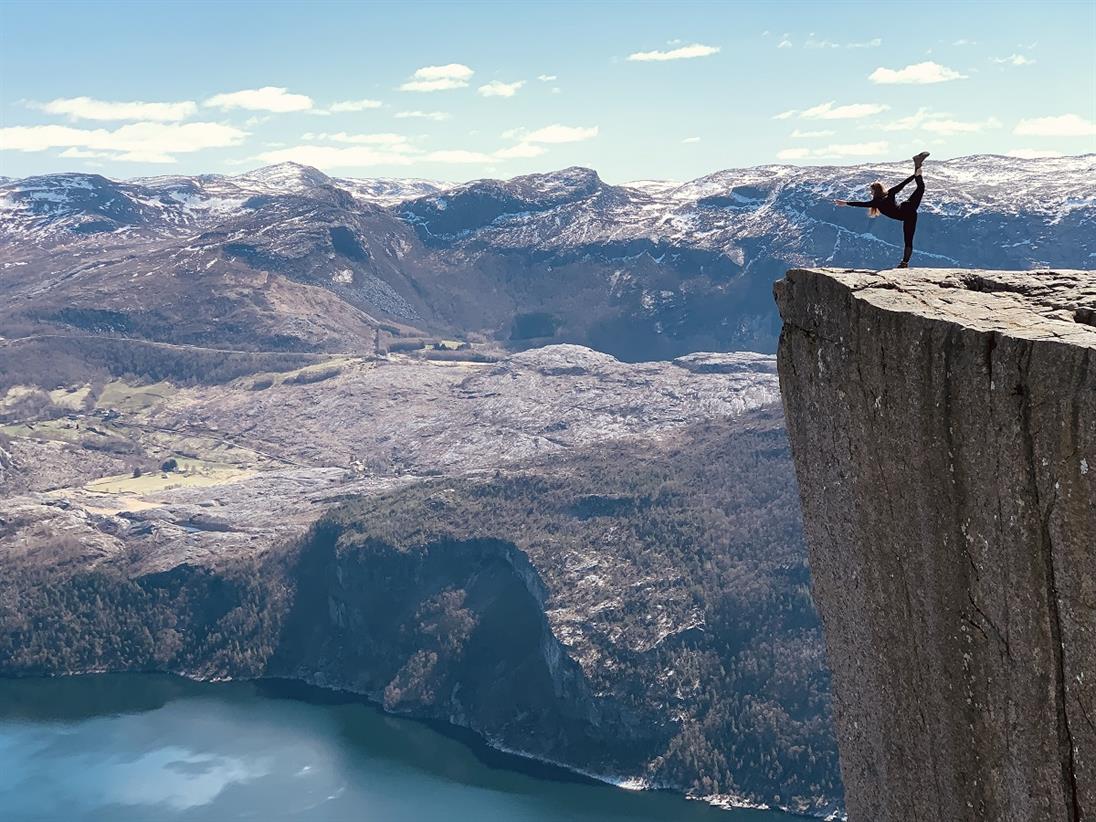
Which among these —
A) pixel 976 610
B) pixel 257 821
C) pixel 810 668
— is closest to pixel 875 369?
pixel 976 610

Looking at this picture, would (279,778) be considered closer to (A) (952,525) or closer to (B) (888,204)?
(B) (888,204)

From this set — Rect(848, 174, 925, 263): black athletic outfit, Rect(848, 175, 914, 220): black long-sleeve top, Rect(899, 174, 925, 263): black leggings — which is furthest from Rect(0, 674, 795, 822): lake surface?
Rect(848, 175, 914, 220): black long-sleeve top

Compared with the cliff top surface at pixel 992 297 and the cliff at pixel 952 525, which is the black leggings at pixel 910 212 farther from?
the cliff at pixel 952 525

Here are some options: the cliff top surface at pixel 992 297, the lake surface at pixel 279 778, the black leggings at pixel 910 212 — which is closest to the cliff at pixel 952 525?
the cliff top surface at pixel 992 297

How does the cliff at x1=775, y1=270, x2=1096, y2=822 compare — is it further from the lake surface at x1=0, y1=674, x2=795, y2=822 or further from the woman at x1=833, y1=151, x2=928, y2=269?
the lake surface at x1=0, y1=674, x2=795, y2=822

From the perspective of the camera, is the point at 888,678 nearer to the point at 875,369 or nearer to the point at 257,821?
the point at 875,369
